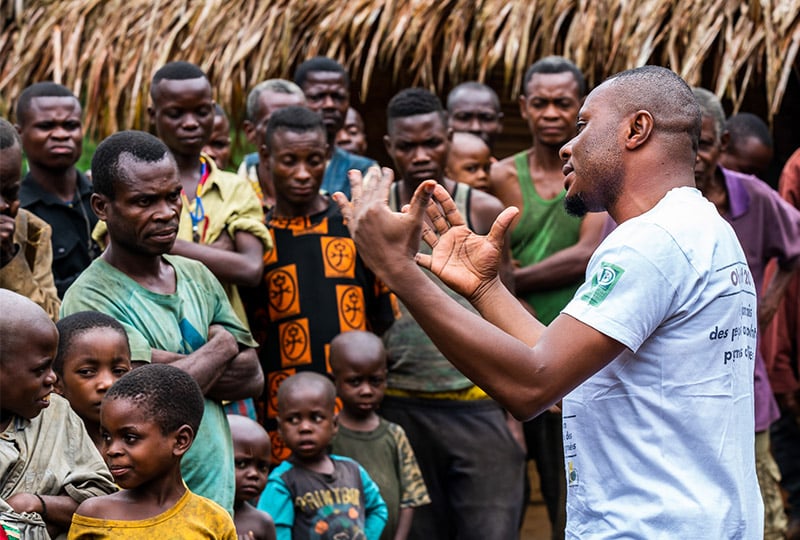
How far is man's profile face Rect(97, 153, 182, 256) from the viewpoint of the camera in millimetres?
4105

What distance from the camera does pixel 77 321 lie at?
3.79 meters

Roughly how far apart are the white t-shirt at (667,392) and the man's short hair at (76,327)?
1614 millimetres

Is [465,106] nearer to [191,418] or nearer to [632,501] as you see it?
[191,418]

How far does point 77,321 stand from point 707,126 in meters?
3.14

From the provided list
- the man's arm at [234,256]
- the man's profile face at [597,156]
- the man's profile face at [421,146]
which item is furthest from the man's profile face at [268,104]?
the man's profile face at [597,156]

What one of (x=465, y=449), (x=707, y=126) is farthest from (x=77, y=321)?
(x=707, y=126)

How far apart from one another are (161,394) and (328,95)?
3.35 m

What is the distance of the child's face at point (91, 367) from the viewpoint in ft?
12.3

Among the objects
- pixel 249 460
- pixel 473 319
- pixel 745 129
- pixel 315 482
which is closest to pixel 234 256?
pixel 249 460

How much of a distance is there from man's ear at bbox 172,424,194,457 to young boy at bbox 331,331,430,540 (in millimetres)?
1663

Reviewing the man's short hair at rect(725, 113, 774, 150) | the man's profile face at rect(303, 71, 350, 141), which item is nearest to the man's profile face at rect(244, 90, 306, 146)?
the man's profile face at rect(303, 71, 350, 141)

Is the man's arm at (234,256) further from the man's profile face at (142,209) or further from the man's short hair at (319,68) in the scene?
the man's short hair at (319,68)

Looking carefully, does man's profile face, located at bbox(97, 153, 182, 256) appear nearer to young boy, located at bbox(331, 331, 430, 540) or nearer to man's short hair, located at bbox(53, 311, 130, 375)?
man's short hair, located at bbox(53, 311, 130, 375)

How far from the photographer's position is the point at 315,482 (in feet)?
16.0
